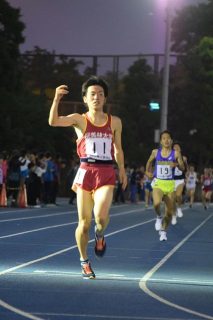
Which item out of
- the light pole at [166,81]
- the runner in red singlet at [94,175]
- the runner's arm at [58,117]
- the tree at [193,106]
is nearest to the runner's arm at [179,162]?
the runner in red singlet at [94,175]

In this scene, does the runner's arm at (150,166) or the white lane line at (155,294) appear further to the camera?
the runner's arm at (150,166)

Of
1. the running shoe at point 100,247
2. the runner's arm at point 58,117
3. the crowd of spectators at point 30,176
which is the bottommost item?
the running shoe at point 100,247

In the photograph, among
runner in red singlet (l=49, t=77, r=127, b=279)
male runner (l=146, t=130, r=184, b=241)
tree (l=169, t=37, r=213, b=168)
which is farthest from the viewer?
tree (l=169, t=37, r=213, b=168)

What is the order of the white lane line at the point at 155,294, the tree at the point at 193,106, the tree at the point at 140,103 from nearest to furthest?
1. the white lane line at the point at 155,294
2. the tree at the point at 140,103
3. the tree at the point at 193,106

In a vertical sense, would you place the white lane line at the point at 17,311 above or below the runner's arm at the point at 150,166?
below

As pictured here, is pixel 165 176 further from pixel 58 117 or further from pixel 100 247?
pixel 58 117

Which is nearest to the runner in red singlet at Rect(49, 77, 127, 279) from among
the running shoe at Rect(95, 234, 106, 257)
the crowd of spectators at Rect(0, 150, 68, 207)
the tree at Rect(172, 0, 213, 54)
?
the running shoe at Rect(95, 234, 106, 257)

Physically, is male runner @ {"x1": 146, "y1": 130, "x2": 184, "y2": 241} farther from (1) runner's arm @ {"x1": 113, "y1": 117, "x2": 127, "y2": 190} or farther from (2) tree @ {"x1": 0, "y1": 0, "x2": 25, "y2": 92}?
(2) tree @ {"x1": 0, "y1": 0, "x2": 25, "y2": 92}

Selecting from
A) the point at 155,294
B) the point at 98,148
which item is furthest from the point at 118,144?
the point at 155,294

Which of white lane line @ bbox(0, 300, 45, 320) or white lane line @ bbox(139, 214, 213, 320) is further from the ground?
white lane line @ bbox(0, 300, 45, 320)

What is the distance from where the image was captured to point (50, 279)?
9.59 metres

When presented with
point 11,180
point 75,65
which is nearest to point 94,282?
point 11,180

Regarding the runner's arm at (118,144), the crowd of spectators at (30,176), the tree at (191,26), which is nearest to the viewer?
the runner's arm at (118,144)

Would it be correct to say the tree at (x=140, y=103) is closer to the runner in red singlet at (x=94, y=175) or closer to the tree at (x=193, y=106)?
the tree at (x=193, y=106)
